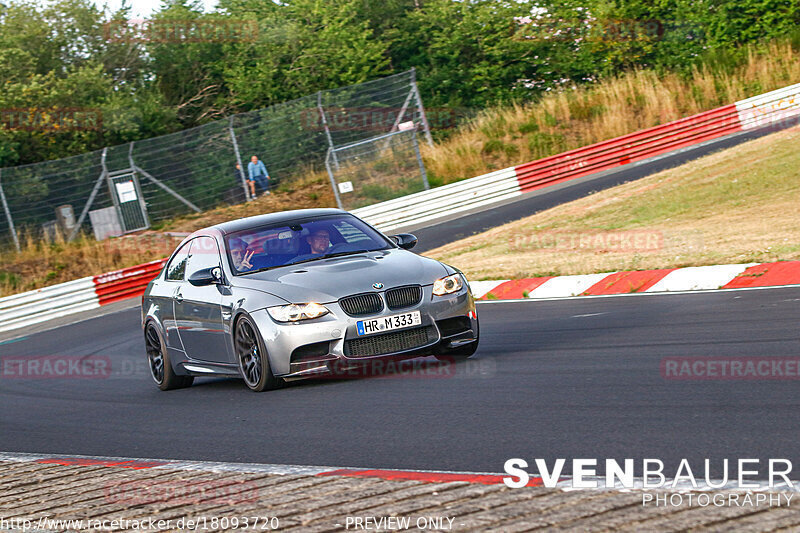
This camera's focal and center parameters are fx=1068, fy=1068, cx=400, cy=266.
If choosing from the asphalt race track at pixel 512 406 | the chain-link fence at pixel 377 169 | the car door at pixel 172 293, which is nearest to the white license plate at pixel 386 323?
the asphalt race track at pixel 512 406

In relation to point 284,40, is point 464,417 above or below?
below

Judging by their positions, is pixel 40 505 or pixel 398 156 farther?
pixel 398 156

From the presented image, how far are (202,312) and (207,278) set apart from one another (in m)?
0.38

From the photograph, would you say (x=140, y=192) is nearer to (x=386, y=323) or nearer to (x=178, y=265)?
(x=178, y=265)

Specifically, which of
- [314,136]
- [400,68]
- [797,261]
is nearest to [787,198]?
[797,261]

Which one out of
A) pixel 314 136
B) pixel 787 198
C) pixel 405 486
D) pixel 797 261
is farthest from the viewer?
pixel 314 136

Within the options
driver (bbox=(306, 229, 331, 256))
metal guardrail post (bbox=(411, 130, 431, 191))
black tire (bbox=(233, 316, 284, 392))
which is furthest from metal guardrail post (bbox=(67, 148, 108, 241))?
black tire (bbox=(233, 316, 284, 392))

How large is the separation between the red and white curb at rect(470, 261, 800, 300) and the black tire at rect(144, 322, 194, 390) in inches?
200

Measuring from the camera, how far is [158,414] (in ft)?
28.9

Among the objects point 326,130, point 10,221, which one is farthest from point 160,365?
point 326,130

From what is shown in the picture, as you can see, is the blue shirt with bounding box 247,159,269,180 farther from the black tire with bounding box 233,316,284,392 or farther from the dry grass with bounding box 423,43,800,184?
the black tire with bounding box 233,316,284,392

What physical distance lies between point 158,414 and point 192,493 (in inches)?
164

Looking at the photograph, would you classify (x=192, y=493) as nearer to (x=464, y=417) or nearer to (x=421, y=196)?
(x=464, y=417)

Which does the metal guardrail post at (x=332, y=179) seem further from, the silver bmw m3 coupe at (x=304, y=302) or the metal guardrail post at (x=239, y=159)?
the silver bmw m3 coupe at (x=304, y=302)
